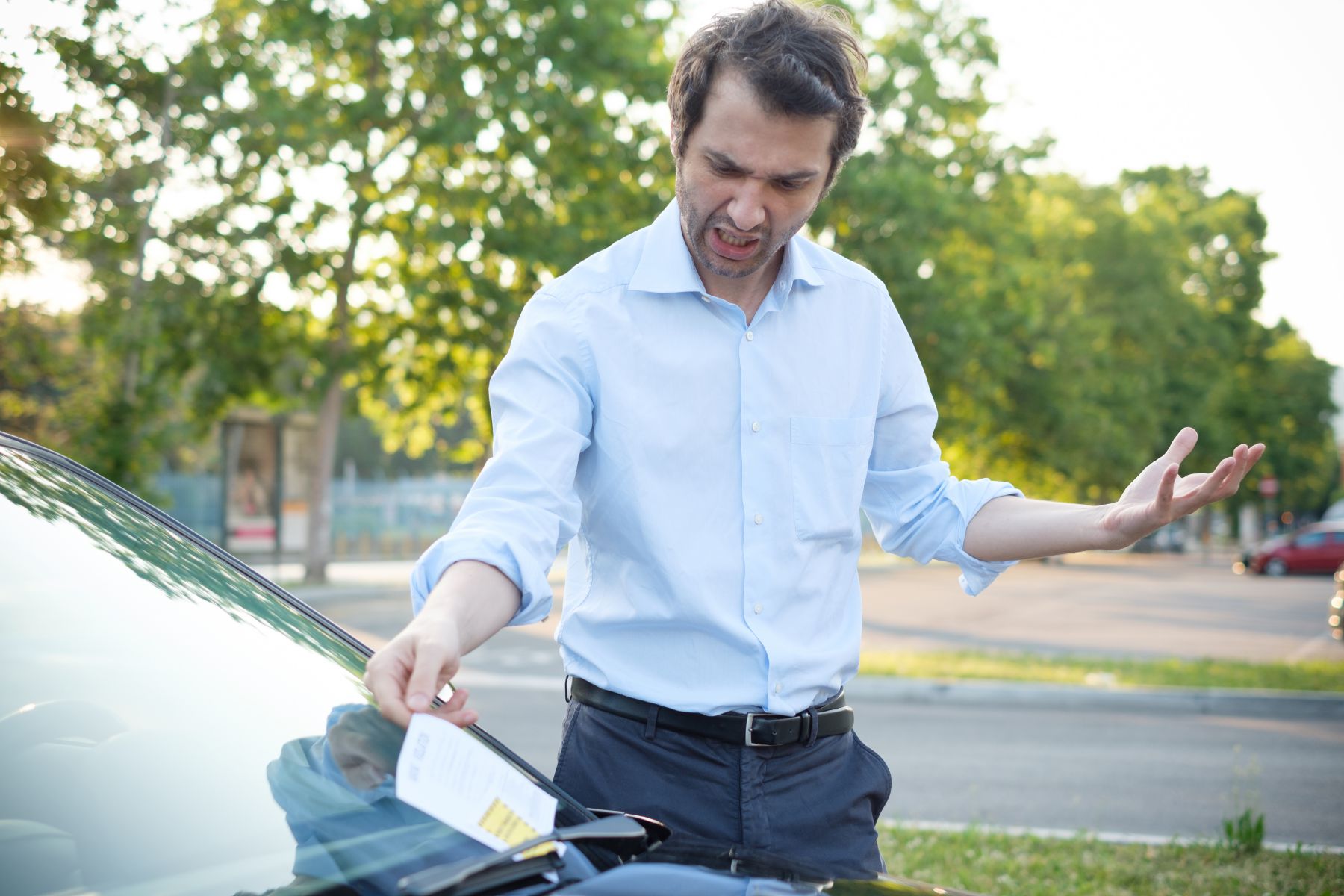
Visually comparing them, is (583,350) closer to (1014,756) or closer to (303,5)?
(1014,756)

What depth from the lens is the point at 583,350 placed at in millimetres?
2186

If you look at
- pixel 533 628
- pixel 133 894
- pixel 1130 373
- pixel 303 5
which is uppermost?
pixel 303 5

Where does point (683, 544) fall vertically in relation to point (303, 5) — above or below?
below

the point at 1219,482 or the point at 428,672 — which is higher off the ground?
the point at 1219,482

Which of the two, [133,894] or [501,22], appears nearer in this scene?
[133,894]

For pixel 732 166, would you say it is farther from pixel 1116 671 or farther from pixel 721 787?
pixel 1116 671

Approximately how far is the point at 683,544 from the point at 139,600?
0.82m

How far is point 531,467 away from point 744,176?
587mm

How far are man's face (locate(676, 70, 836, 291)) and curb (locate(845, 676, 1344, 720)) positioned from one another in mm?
8839

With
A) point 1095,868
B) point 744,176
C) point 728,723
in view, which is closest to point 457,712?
point 728,723

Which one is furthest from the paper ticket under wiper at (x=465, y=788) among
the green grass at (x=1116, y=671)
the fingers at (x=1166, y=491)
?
the green grass at (x=1116, y=671)

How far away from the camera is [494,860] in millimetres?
1480

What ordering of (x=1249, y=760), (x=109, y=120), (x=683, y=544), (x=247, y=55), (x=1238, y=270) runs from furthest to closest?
1. (x=1238, y=270)
2. (x=247, y=55)
3. (x=109, y=120)
4. (x=1249, y=760)
5. (x=683, y=544)

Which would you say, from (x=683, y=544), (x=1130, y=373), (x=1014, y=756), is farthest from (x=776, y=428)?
(x=1130, y=373)
